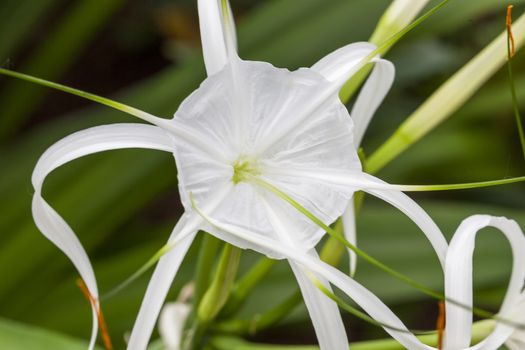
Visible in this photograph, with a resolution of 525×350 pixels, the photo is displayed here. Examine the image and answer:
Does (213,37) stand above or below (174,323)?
above

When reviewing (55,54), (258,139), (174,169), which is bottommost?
(258,139)

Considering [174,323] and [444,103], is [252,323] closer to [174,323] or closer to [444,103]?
[174,323]

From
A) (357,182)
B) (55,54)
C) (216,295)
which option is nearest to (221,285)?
(216,295)

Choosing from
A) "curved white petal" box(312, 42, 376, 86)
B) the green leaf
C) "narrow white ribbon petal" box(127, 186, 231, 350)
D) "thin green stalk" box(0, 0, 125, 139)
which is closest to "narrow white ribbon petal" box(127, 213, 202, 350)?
"narrow white ribbon petal" box(127, 186, 231, 350)

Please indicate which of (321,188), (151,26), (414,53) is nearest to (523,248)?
(321,188)

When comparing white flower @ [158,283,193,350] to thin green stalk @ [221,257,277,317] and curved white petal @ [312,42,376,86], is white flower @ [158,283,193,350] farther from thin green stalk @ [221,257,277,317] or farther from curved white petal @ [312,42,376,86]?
curved white petal @ [312,42,376,86]

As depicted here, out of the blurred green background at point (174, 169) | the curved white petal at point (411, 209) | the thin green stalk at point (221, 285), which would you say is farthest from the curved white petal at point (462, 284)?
the blurred green background at point (174, 169)

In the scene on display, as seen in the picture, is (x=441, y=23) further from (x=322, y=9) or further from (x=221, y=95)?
(x=221, y=95)

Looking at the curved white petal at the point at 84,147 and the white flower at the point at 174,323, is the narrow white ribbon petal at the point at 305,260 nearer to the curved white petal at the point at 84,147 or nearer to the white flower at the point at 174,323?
the curved white petal at the point at 84,147
